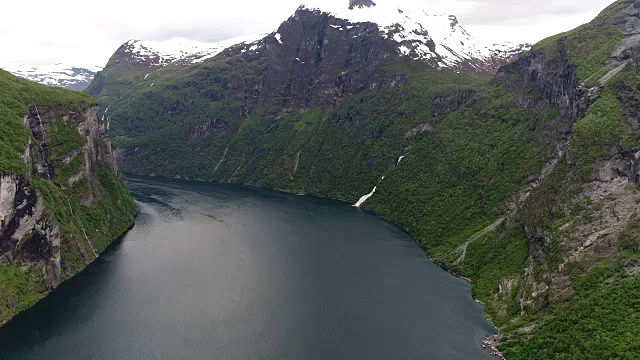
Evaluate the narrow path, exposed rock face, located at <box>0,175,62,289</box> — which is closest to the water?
exposed rock face, located at <box>0,175,62,289</box>

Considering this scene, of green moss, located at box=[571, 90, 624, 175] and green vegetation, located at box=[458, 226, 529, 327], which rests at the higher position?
green moss, located at box=[571, 90, 624, 175]

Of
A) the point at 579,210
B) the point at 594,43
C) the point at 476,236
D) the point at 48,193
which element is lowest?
the point at 476,236

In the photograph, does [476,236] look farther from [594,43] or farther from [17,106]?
[17,106]

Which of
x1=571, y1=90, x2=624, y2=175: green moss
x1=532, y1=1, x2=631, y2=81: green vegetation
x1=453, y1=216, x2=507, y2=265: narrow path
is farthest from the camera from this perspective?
x1=532, y1=1, x2=631, y2=81: green vegetation

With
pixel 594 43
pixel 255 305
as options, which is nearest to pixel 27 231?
Result: pixel 255 305

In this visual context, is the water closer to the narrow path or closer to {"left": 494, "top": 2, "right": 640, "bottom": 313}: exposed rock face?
the narrow path

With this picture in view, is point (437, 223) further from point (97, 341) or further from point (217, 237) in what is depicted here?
point (97, 341)
